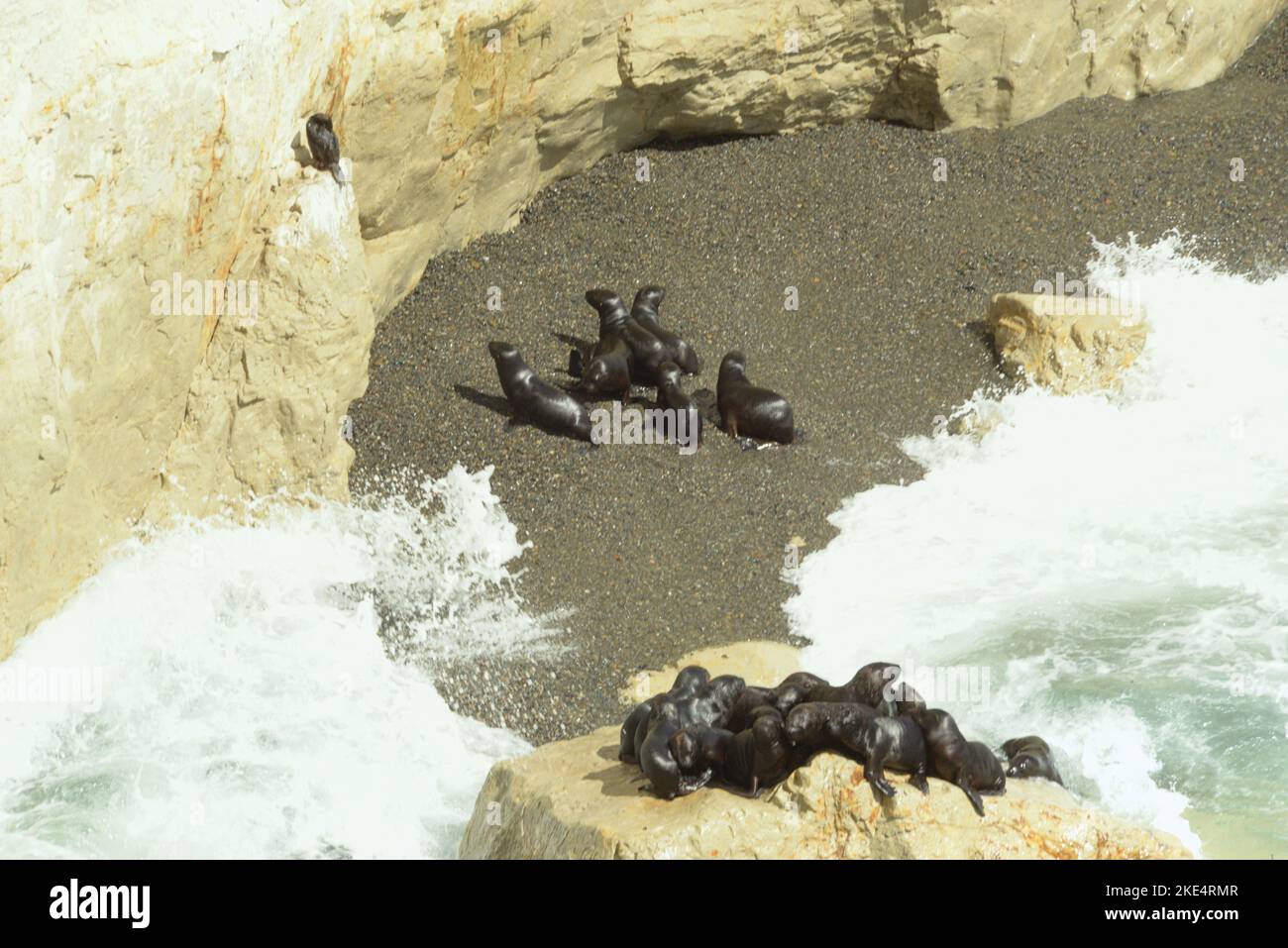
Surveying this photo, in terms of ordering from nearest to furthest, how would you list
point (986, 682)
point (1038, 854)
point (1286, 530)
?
point (1038, 854)
point (986, 682)
point (1286, 530)

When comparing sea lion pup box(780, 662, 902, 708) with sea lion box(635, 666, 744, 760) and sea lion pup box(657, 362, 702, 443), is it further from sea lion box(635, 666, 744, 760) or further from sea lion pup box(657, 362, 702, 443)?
sea lion pup box(657, 362, 702, 443)

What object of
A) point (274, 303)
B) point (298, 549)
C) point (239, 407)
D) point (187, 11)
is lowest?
point (298, 549)

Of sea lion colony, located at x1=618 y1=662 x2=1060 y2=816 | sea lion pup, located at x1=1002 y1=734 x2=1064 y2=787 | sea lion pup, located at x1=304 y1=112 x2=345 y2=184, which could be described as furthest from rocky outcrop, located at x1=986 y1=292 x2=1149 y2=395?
sea lion colony, located at x1=618 y1=662 x2=1060 y2=816

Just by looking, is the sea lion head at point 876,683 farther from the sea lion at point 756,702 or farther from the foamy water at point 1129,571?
the foamy water at point 1129,571

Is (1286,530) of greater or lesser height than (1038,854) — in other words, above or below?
above

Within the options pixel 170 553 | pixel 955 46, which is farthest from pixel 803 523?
pixel 955 46

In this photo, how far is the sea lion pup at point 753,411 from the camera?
34.9 ft

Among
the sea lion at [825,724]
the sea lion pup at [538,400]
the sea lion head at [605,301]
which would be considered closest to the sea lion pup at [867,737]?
the sea lion at [825,724]

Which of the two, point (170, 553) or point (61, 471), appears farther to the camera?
point (170, 553)

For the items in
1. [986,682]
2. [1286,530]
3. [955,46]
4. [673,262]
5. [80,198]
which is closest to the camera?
[80,198]

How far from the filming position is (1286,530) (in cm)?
1020

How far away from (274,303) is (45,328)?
6.66ft

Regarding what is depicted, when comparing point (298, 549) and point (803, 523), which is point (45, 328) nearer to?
point (298, 549)

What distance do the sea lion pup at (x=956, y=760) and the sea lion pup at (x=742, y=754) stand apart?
1.67ft
